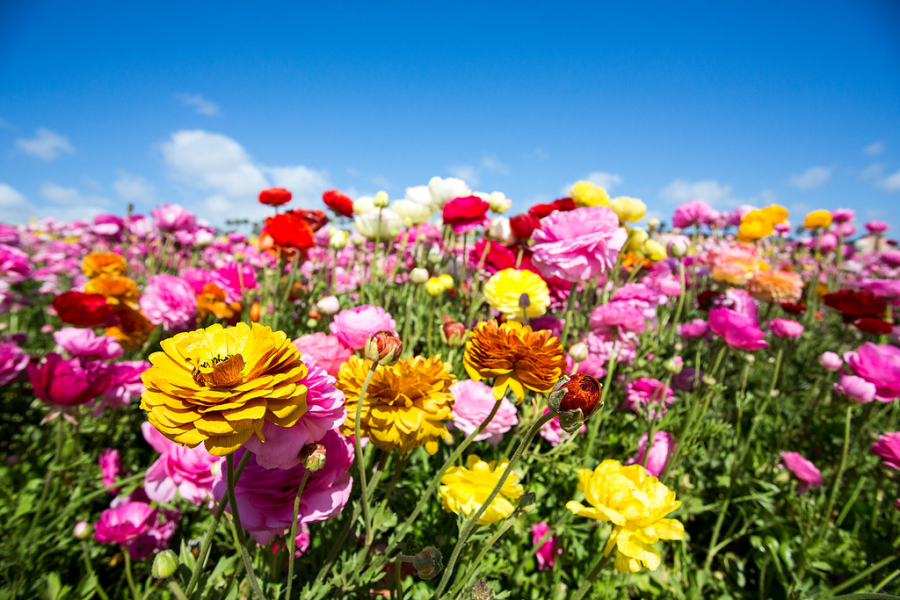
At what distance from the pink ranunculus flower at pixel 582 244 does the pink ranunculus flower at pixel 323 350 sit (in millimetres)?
737

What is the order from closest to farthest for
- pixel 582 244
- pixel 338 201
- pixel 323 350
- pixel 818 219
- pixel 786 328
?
pixel 323 350 < pixel 582 244 < pixel 786 328 < pixel 338 201 < pixel 818 219

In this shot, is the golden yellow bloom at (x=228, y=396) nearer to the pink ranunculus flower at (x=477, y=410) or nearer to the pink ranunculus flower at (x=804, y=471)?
the pink ranunculus flower at (x=477, y=410)

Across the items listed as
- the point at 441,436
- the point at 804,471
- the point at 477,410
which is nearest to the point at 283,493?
the point at 441,436

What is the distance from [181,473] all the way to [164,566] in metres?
0.40

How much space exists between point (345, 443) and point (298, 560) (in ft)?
1.70

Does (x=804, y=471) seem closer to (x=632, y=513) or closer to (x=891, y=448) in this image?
(x=891, y=448)

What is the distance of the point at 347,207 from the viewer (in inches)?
86.4

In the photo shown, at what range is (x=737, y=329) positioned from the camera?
56.6 inches

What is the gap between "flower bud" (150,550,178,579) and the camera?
64cm

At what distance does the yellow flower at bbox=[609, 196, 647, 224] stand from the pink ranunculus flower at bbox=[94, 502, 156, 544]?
6.62 feet

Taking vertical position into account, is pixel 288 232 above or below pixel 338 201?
below

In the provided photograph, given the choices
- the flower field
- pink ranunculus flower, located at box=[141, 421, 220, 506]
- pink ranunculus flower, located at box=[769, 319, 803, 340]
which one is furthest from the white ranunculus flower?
pink ranunculus flower, located at box=[769, 319, 803, 340]

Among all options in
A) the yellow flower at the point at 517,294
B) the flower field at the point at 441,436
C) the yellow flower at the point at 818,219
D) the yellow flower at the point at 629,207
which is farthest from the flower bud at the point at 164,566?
the yellow flower at the point at 818,219

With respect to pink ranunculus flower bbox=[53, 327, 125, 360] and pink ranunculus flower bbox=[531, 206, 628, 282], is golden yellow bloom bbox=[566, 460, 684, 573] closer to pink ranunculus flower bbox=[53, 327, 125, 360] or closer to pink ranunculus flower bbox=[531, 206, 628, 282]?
pink ranunculus flower bbox=[531, 206, 628, 282]
